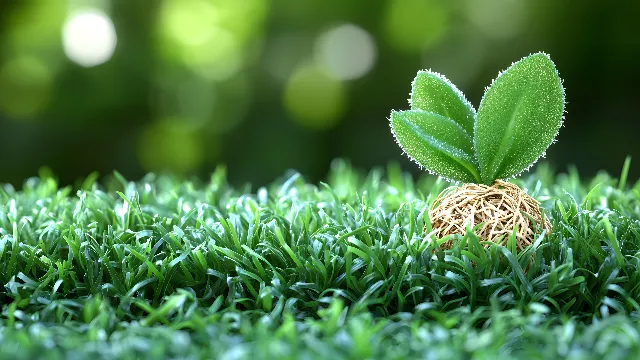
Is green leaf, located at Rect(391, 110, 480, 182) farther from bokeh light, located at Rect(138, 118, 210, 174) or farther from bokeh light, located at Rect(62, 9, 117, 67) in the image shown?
bokeh light, located at Rect(62, 9, 117, 67)

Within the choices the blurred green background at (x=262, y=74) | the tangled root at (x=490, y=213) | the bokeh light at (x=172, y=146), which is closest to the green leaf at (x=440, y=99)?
A: the tangled root at (x=490, y=213)

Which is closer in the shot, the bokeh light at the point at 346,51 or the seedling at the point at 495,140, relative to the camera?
the seedling at the point at 495,140

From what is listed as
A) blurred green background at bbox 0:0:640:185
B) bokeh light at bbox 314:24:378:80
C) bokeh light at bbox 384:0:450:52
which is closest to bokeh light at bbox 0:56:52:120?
blurred green background at bbox 0:0:640:185

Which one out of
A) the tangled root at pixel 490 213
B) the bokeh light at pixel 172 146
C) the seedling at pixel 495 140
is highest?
the seedling at pixel 495 140

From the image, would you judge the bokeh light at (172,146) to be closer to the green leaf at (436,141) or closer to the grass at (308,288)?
the grass at (308,288)

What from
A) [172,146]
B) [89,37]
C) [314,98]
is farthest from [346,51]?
[89,37]

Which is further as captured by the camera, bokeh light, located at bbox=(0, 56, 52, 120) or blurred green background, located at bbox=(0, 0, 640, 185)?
bokeh light, located at bbox=(0, 56, 52, 120)

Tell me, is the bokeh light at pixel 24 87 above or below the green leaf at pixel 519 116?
below
